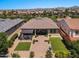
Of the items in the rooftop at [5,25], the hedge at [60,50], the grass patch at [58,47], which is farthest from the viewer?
the rooftop at [5,25]

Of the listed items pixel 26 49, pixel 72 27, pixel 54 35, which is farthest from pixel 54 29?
pixel 26 49

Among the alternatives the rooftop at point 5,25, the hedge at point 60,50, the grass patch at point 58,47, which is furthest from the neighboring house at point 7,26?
the hedge at point 60,50

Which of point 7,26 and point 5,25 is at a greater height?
point 5,25

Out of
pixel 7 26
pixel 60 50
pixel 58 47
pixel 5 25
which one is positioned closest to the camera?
pixel 60 50

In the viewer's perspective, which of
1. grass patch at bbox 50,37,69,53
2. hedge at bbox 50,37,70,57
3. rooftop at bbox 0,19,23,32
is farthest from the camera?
rooftop at bbox 0,19,23,32

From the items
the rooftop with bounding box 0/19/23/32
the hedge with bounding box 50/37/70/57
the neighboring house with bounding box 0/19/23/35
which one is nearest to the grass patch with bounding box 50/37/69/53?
the hedge with bounding box 50/37/70/57

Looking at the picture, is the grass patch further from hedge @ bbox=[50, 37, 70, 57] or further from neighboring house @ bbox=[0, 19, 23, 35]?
neighboring house @ bbox=[0, 19, 23, 35]

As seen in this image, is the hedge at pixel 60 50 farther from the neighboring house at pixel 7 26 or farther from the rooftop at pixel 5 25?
the rooftop at pixel 5 25

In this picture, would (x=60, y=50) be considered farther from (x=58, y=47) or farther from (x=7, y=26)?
(x=7, y=26)

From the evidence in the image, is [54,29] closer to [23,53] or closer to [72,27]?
[72,27]

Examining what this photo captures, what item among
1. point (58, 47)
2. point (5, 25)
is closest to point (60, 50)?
point (58, 47)

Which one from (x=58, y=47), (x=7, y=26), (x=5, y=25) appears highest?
(x=5, y=25)
